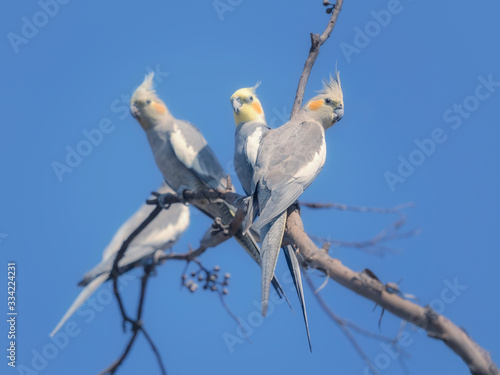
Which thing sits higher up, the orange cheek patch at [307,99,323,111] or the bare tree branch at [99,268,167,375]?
the orange cheek patch at [307,99,323,111]

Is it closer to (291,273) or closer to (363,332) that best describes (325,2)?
(291,273)

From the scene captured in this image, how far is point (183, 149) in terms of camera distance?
19.8 ft

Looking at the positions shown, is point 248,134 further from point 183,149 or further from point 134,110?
point 134,110

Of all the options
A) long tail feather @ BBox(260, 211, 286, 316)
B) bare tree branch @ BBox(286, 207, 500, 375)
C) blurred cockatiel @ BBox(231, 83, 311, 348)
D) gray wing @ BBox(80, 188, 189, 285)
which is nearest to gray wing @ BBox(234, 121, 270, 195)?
blurred cockatiel @ BBox(231, 83, 311, 348)

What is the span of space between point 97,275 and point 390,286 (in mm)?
4509

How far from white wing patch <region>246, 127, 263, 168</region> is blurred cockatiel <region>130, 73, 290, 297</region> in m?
0.73

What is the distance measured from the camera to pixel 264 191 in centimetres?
424

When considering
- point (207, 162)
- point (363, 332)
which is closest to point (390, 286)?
point (363, 332)

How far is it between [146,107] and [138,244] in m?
1.69

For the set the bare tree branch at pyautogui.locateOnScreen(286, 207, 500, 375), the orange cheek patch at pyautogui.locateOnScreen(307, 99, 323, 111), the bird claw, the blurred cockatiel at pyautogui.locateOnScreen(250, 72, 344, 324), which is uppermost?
the orange cheek patch at pyautogui.locateOnScreen(307, 99, 323, 111)

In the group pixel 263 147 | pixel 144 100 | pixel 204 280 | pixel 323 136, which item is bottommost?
pixel 204 280

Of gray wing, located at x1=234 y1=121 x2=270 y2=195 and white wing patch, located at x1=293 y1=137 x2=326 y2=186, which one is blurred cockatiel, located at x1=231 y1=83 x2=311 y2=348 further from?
white wing patch, located at x1=293 y1=137 x2=326 y2=186

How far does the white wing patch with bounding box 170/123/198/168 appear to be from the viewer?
598 cm

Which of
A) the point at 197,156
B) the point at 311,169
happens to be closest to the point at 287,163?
the point at 311,169
